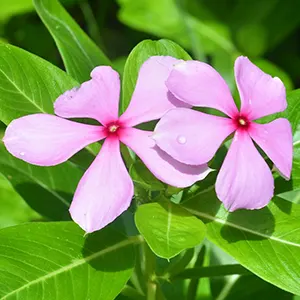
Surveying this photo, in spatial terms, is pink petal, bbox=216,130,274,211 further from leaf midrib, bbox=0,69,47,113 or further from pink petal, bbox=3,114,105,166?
leaf midrib, bbox=0,69,47,113

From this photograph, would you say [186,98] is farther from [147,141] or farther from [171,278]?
[171,278]

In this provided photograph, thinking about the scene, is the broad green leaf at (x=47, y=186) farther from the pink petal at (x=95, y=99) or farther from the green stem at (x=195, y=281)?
the pink petal at (x=95, y=99)

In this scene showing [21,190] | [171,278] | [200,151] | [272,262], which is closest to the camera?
[200,151]

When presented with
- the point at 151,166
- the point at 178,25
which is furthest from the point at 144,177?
the point at 178,25

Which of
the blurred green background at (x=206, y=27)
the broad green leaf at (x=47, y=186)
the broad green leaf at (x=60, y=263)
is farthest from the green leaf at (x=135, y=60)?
A: the blurred green background at (x=206, y=27)

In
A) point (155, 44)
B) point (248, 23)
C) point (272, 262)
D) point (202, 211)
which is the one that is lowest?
point (272, 262)

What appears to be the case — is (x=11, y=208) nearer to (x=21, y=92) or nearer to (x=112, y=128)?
(x=21, y=92)

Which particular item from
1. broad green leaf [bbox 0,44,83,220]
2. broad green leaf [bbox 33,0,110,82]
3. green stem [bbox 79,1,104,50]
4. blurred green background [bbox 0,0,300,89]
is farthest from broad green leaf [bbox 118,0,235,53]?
broad green leaf [bbox 0,44,83,220]

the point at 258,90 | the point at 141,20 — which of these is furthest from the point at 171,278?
the point at 141,20
